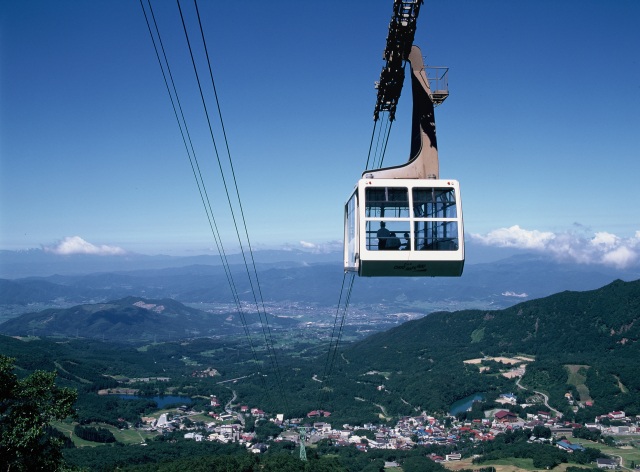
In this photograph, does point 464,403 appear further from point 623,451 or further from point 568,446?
point 623,451

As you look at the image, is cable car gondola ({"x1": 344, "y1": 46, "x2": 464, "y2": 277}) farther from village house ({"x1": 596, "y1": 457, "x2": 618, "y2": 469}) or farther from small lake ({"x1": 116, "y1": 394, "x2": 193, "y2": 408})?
small lake ({"x1": 116, "y1": 394, "x2": 193, "y2": 408})

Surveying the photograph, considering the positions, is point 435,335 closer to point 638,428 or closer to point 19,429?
point 638,428

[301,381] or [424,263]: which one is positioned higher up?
[424,263]

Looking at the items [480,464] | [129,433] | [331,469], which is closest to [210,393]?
[129,433]

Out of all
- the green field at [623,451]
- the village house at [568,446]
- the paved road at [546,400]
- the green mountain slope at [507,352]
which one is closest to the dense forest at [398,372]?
the green mountain slope at [507,352]

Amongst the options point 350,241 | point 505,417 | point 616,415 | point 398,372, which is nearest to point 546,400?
point 616,415

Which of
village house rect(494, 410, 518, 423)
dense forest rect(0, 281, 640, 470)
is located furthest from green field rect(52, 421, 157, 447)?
village house rect(494, 410, 518, 423)
